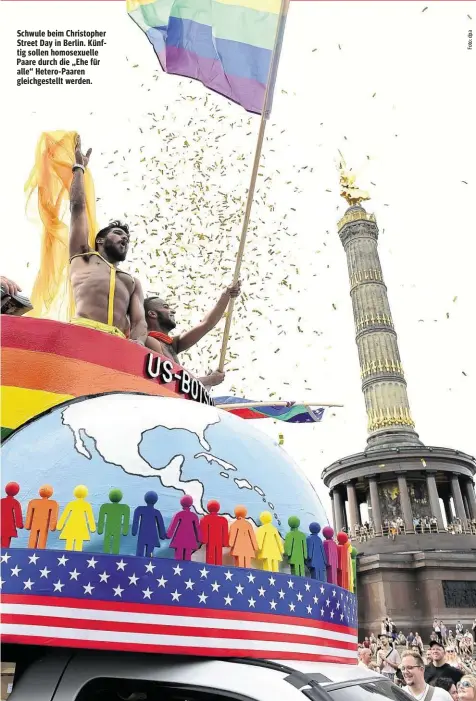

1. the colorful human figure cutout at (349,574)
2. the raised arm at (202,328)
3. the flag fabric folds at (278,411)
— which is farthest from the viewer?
the flag fabric folds at (278,411)

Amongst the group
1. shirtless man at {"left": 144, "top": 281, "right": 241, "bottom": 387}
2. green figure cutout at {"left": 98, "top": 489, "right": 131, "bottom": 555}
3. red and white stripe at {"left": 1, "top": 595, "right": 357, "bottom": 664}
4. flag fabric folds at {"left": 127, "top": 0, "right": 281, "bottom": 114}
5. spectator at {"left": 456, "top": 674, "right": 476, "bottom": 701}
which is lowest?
spectator at {"left": 456, "top": 674, "right": 476, "bottom": 701}

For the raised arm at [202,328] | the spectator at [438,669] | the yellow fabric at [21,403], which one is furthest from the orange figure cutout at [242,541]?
the spectator at [438,669]

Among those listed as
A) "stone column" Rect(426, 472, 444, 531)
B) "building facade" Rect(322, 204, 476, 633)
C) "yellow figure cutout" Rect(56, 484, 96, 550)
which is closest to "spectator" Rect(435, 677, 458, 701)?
"yellow figure cutout" Rect(56, 484, 96, 550)

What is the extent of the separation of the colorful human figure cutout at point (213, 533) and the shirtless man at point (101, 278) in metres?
1.76

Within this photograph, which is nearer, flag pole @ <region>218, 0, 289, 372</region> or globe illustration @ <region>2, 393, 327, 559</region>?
globe illustration @ <region>2, 393, 327, 559</region>

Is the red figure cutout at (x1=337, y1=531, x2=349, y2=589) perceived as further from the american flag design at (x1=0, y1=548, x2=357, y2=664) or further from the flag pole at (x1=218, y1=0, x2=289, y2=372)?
the flag pole at (x1=218, y1=0, x2=289, y2=372)

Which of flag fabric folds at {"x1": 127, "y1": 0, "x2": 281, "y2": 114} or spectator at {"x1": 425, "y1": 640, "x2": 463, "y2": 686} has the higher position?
flag fabric folds at {"x1": 127, "y1": 0, "x2": 281, "y2": 114}

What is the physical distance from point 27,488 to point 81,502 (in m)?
0.45

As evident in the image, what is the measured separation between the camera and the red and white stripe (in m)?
2.67

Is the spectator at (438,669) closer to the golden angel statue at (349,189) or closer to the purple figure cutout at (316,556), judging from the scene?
the purple figure cutout at (316,556)

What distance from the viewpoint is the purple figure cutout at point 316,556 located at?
3330 millimetres

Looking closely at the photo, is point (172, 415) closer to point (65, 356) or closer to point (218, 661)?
point (65, 356)

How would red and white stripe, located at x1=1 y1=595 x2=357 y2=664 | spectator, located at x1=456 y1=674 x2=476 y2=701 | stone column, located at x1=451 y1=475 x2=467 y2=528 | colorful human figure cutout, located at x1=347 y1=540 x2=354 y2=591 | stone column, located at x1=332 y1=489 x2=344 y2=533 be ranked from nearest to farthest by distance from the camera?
red and white stripe, located at x1=1 y1=595 x2=357 y2=664, colorful human figure cutout, located at x1=347 y1=540 x2=354 y2=591, spectator, located at x1=456 y1=674 x2=476 y2=701, stone column, located at x1=451 y1=475 x2=467 y2=528, stone column, located at x1=332 y1=489 x2=344 y2=533

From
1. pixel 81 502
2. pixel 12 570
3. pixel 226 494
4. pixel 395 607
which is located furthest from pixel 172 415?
pixel 395 607
